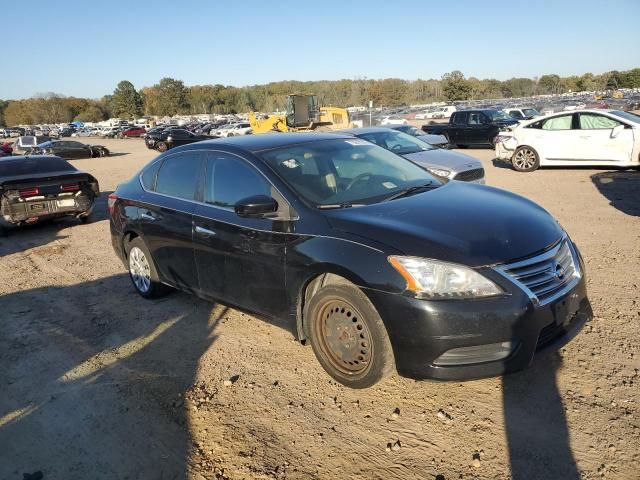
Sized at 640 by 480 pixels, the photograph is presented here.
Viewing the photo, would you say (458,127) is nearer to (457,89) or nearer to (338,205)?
(338,205)

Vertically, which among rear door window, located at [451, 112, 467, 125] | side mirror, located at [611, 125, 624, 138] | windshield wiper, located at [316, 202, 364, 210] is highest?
rear door window, located at [451, 112, 467, 125]

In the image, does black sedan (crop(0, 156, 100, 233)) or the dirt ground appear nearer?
the dirt ground

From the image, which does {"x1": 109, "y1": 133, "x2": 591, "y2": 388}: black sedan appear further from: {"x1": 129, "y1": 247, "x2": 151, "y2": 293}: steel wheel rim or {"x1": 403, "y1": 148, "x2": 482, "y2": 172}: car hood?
{"x1": 403, "y1": 148, "x2": 482, "y2": 172}: car hood

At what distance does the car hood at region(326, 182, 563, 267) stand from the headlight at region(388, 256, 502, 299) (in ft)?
0.16

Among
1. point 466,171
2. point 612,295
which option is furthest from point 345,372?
point 466,171

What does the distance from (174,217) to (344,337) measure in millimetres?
2099

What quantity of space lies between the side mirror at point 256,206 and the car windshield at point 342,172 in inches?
9.3

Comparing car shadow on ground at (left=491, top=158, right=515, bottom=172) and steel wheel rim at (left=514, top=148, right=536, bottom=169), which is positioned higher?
steel wheel rim at (left=514, top=148, right=536, bottom=169)

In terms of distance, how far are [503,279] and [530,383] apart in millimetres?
921

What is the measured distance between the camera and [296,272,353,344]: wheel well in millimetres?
3322

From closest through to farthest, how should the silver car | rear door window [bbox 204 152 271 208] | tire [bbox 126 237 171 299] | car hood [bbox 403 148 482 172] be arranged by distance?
rear door window [bbox 204 152 271 208]
tire [bbox 126 237 171 299]
the silver car
car hood [bbox 403 148 482 172]

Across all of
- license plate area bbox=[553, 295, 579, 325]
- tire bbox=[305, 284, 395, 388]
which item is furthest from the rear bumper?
license plate area bbox=[553, 295, 579, 325]

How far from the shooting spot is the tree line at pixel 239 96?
112 meters

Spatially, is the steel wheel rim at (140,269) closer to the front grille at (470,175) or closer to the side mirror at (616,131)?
the front grille at (470,175)
